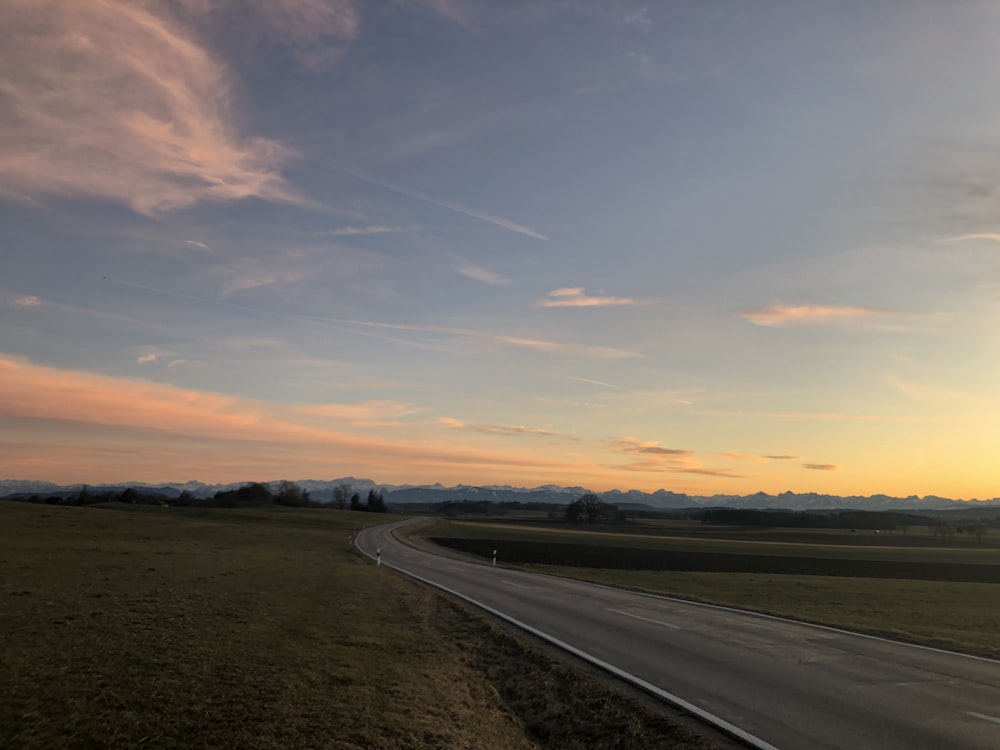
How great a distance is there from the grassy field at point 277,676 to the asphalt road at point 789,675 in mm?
1418

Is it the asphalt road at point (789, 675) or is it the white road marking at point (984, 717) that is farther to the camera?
the white road marking at point (984, 717)

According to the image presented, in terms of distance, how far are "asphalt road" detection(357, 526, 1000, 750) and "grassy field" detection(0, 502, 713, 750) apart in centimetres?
142

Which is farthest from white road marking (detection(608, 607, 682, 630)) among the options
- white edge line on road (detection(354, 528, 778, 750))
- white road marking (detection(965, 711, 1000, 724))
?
white road marking (detection(965, 711, 1000, 724))

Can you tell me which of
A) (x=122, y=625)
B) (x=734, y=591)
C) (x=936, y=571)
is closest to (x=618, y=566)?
A: (x=734, y=591)

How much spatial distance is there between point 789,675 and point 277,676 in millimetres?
9838

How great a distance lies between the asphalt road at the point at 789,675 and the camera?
9164 millimetres

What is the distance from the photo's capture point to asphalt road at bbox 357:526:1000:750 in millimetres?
9164

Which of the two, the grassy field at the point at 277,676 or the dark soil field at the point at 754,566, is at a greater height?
the grassy field at the point at 277,676

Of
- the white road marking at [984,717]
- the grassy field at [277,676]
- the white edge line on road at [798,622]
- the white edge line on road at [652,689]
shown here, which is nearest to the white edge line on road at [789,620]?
the white edge line on road at [798,622]

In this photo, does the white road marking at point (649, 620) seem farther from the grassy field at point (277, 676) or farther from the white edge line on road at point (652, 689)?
the grassy field at point (277, 676)

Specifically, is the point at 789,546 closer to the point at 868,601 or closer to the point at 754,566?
the point at 754,566

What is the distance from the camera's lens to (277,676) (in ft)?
37.2

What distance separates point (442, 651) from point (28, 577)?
18349 mm

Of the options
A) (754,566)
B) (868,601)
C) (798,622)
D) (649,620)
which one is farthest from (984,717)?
(754,566)
